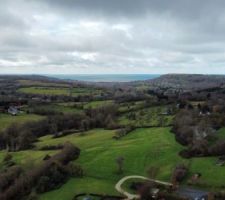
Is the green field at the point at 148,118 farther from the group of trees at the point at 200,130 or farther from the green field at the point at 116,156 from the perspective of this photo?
the green field at the point at 116,156

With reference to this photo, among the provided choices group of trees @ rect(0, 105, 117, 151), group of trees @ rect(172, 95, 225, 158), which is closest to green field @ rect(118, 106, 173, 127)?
group of trees @ rect(0, 105, 117, 151)

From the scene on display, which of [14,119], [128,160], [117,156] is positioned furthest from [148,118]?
[14,119]

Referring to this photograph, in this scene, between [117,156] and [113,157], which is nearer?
[113,157]

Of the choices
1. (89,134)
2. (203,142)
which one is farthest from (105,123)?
(203,142)

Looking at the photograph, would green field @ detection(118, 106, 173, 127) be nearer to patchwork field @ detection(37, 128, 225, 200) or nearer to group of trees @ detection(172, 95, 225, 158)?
group of trees @ detection(172, 95, 225, 158)

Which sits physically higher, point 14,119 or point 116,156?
point 14,119

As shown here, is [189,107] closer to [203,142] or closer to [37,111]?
[203,142]

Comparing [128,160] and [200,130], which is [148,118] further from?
[128,160]

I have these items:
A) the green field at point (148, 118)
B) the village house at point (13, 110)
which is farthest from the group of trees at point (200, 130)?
the village house at point (13, 110)
